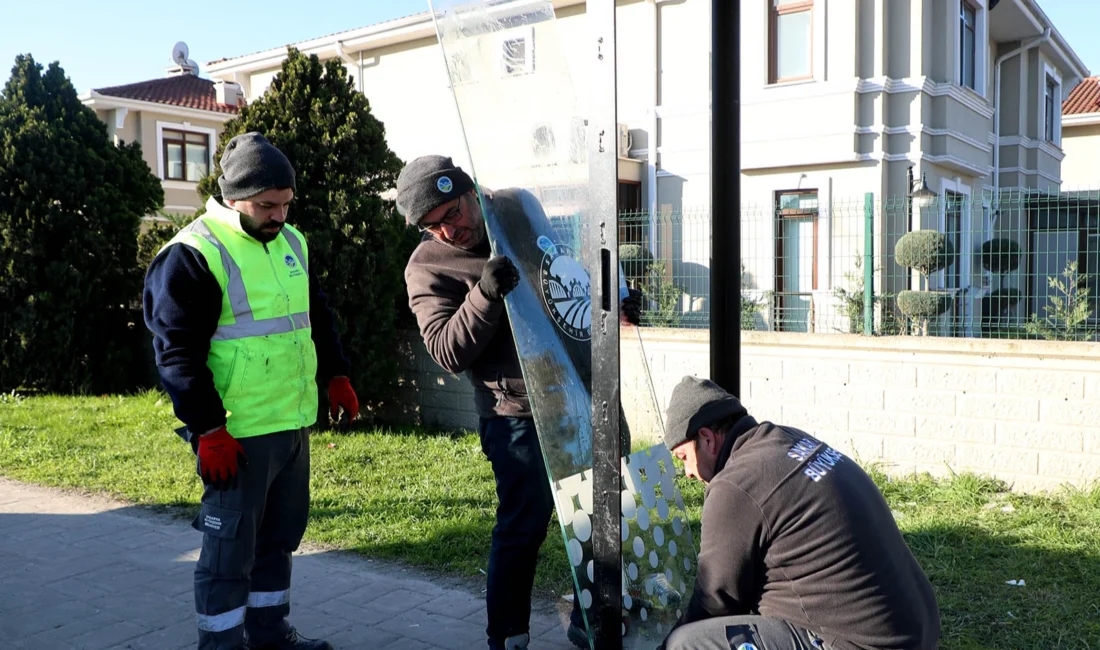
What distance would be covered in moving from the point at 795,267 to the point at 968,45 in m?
10.4

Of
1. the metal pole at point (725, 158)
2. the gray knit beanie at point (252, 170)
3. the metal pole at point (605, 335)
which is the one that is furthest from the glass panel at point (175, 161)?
the metal pole at point (605, 335)

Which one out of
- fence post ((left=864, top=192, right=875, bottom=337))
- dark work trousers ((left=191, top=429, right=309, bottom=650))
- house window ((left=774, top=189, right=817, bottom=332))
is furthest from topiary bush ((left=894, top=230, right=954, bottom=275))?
dark work trousers ((left=191, top=429, right=309, bottom=650))

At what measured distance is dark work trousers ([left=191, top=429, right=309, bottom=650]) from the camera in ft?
10.6

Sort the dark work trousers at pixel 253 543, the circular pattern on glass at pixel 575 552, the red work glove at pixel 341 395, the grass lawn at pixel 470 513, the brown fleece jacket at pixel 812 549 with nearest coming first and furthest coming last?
the brown fleece jacket at pixel 812 549 → the circular pattern on glass at pixel 575 552 → the dark work trousers at pixel 253 543 → the red work glove at pixel 341 395 → the grass lawn at pixel 470 513

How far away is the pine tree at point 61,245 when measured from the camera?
10.2 meters

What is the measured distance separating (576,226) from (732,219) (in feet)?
1.66

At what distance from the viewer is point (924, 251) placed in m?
6.75

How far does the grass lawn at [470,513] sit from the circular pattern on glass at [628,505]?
1373mm

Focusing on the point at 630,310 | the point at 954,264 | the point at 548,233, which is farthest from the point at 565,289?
the point at 954,264

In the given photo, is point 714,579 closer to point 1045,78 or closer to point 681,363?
point 681,363

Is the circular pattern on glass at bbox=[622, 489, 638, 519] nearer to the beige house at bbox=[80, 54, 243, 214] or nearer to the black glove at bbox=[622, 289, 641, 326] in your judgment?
the black glove at bbox=[622, 289, 641, 326]

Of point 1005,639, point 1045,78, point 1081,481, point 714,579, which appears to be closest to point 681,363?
point 1081,481

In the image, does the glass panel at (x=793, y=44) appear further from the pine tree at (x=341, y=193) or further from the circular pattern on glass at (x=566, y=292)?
the circular pattern on glass at (x=566, y=292)

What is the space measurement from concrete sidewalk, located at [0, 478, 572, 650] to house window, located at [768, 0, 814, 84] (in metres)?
11.5
